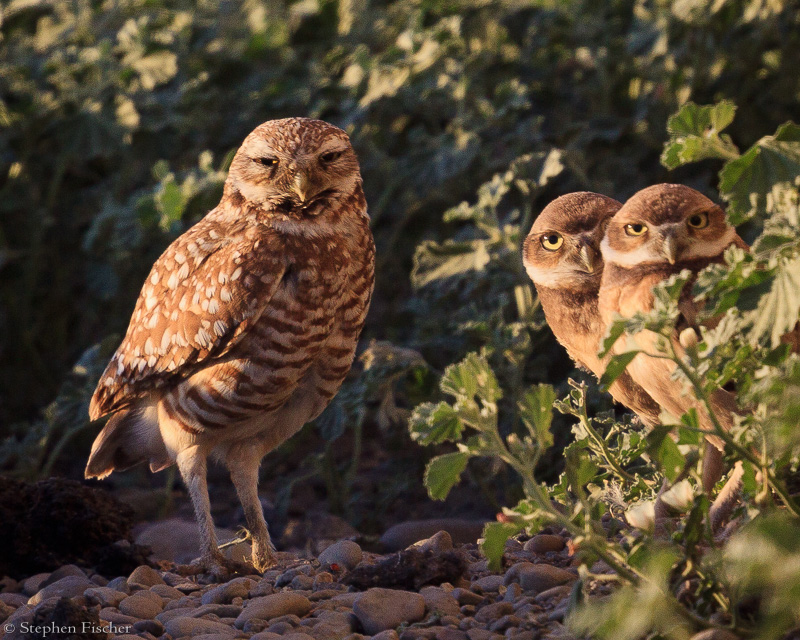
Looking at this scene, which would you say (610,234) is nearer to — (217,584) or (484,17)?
(217,584)

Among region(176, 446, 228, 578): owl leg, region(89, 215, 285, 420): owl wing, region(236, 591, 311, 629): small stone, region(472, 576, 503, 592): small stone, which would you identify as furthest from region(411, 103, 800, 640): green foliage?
region(176, 446, 228, 578): owl leg

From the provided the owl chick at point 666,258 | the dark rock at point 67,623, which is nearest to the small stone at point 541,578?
the owl chick at point 666,258

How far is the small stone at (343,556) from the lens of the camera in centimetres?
392

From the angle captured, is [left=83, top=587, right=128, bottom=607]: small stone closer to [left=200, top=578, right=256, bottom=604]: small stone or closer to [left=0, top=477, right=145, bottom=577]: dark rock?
[left=200, top=578, right=256, bottom=604]: small stone

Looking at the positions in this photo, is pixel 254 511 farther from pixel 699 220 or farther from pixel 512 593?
pixel 699 220

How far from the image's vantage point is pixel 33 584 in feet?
14.1

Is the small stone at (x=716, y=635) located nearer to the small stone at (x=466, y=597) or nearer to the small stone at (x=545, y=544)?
the small stone at (x=466, y=597)

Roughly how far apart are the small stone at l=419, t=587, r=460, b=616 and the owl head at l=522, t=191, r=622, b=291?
3.81 ft

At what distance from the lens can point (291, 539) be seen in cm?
567

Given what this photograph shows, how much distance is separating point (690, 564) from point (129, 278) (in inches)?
210

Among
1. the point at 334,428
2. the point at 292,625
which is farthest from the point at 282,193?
the point at 292,625

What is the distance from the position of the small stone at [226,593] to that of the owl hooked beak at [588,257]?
1575 millimetres

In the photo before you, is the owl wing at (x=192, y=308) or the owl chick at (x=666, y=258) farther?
the owl wing at (x=192, y=308)

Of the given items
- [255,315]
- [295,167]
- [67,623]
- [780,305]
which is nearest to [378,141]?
[295,167]
